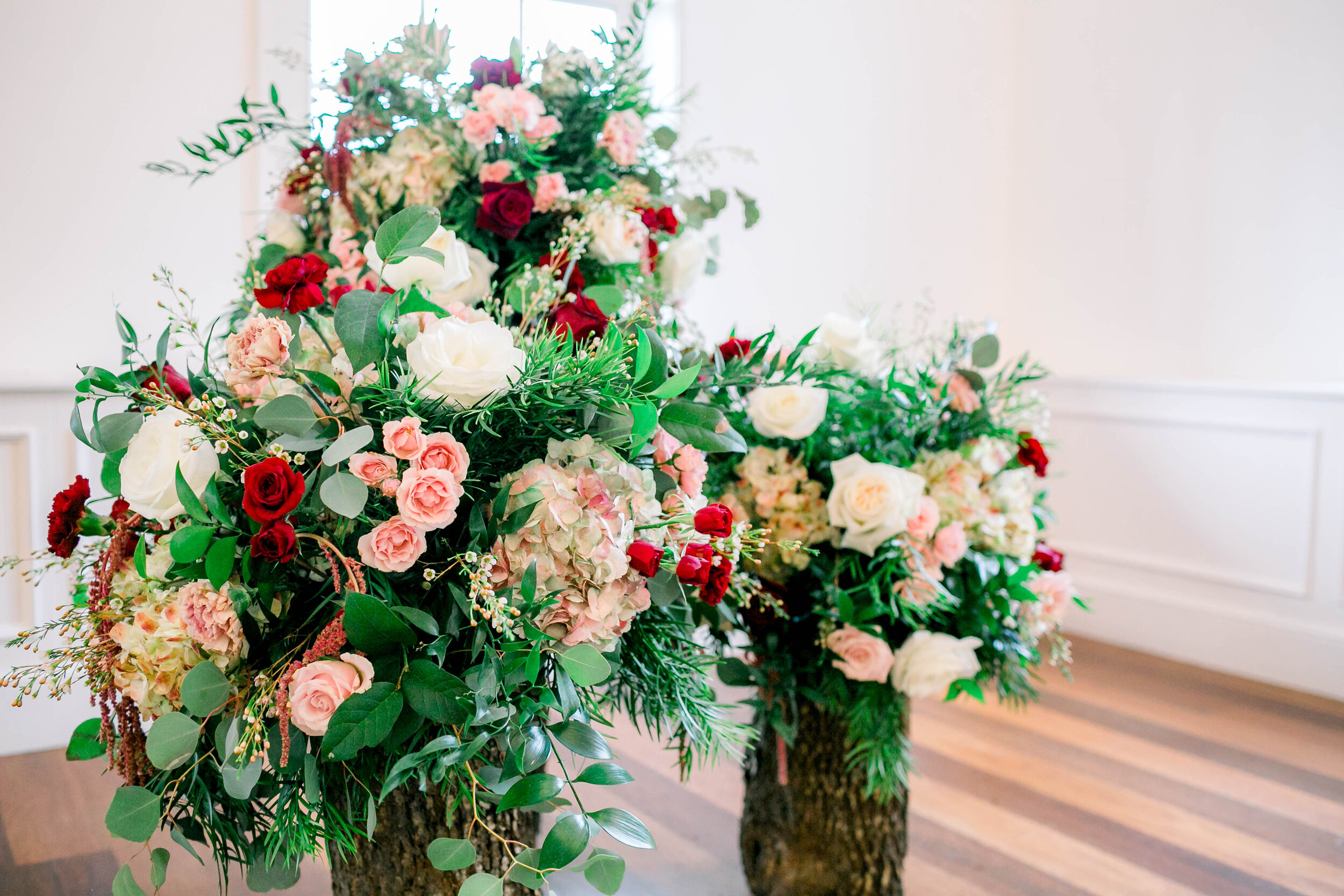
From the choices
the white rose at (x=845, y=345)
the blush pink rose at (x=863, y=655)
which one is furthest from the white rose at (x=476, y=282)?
the blush pink rose at (x=863, y=655)

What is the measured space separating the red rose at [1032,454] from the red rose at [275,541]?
1075 millimetres

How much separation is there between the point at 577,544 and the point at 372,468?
0.19 m

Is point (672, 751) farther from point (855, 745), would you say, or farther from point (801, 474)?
point (801, 474)

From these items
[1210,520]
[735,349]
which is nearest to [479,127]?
[735,349]

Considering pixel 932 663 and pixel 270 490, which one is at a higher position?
pixel 270 490

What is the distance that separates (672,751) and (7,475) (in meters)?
1.72

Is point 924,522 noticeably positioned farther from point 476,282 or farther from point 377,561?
point 377,561

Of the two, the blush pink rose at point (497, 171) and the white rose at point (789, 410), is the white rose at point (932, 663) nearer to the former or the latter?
the white rose at point (789, 410)

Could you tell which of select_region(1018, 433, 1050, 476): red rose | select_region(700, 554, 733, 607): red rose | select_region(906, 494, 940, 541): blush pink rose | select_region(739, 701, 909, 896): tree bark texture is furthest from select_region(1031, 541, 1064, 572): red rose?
select_region(700, 554, 733, 607): red rose

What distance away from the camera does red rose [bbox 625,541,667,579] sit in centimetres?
91

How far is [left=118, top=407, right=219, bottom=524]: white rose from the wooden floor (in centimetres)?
117

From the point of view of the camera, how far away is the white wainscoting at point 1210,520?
9.48ft

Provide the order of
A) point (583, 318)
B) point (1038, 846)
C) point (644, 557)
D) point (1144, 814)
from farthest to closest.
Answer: point (1144, 814) < point (1038, 846) < point (583, 318) < point (644, 557)

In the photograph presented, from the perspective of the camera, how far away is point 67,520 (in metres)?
0.99
